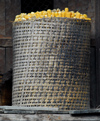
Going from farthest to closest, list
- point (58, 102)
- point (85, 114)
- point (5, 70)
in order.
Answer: point (5, 70), point (58, 102), point (85, 114)

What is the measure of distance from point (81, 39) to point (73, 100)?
290cm

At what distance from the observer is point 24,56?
74.5 ft

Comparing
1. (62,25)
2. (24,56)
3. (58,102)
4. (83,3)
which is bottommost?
(58,102)

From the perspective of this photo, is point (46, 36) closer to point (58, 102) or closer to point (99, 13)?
point (58, 102)

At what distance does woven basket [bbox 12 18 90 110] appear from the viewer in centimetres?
2211

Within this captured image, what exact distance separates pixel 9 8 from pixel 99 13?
16.0 ft

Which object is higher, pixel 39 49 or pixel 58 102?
pixel 39 49

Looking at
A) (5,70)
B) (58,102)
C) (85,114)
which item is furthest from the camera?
(5,70)

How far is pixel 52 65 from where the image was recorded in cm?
2228

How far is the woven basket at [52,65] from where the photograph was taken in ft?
72.5

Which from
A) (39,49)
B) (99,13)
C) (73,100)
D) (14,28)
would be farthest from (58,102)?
(99,13)

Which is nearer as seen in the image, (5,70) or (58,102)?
(58,102)

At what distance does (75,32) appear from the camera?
2272 cm

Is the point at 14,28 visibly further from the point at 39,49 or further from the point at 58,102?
the point at 58,102
